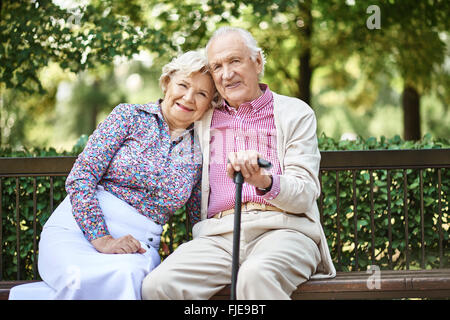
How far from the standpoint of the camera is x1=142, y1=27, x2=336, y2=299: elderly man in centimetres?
260

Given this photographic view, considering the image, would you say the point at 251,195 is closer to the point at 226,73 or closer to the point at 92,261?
the point at 226,73

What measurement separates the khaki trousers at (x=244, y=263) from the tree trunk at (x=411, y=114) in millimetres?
7122

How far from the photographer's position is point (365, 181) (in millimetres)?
4117

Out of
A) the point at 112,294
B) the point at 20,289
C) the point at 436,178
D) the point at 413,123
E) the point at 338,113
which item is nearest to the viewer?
the point at 112,294

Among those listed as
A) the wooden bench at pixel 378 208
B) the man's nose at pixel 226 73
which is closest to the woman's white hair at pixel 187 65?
the man's nose at pixel 226 73

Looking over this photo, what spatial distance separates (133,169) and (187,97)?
51 centimetres

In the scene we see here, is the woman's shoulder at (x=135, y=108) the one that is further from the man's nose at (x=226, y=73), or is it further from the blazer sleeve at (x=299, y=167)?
the blazer sleeve at (x=299, y=167)

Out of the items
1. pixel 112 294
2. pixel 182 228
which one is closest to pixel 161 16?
pixel 182 228

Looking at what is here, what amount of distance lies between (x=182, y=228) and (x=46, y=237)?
1.39m

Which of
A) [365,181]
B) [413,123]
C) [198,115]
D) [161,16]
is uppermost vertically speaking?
[161,16]

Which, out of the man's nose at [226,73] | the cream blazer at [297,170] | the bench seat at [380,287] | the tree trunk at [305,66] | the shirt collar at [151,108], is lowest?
the bench seat at [380,287]

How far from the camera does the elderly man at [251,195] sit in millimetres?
2602

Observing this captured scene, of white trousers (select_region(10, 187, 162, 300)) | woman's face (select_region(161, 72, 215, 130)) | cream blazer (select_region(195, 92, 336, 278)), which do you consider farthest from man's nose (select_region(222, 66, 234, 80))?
white trousers (select_region(10, 187, 162, 300))

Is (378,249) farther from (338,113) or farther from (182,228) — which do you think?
(338,113)
